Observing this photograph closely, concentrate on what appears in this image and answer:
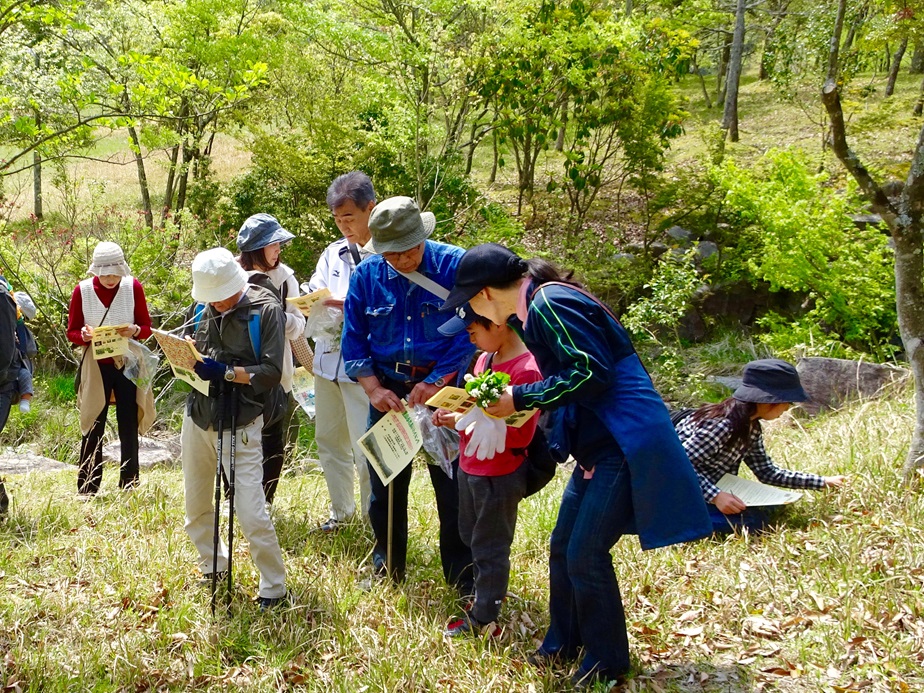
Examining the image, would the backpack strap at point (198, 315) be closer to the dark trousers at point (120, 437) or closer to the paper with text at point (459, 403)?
the paper with text at point (459, 403)

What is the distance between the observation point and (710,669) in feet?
12.2

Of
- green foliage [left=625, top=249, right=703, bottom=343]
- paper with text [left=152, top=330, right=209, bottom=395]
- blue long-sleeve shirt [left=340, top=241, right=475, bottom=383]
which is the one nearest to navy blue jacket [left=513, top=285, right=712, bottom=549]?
blue long-sleeve shirt [left=340, top=241, right=475, bottom=383]

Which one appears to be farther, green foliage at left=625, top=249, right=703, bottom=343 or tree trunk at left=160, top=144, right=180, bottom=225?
tree trunk at left=160, top=144, right=180, bottom=225

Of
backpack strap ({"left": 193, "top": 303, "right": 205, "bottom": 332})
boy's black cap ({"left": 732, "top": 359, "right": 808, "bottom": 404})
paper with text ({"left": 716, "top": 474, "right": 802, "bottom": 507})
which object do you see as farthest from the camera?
paper with text ({"left": 716, "top": 474, "right": 802, "bottom": 507})

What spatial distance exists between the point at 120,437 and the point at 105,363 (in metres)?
0.58

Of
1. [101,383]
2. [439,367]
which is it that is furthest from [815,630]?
[101,383]

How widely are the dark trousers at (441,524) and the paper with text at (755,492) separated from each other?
5.72ft

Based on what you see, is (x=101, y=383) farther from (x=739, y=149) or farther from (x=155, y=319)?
(x=739, y=149)

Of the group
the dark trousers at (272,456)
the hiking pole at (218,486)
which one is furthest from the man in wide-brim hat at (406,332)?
the dark trousers at (272,456)

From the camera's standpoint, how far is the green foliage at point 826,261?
1048 centimetres

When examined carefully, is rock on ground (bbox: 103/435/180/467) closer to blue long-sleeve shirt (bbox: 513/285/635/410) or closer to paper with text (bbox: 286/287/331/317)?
paper with text (bbox: 286/287/331/317)

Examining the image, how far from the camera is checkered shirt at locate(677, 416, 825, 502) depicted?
477 centimetres

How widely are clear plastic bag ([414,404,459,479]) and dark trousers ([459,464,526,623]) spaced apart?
224 mm

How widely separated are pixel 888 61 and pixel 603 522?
2858 centimetres
